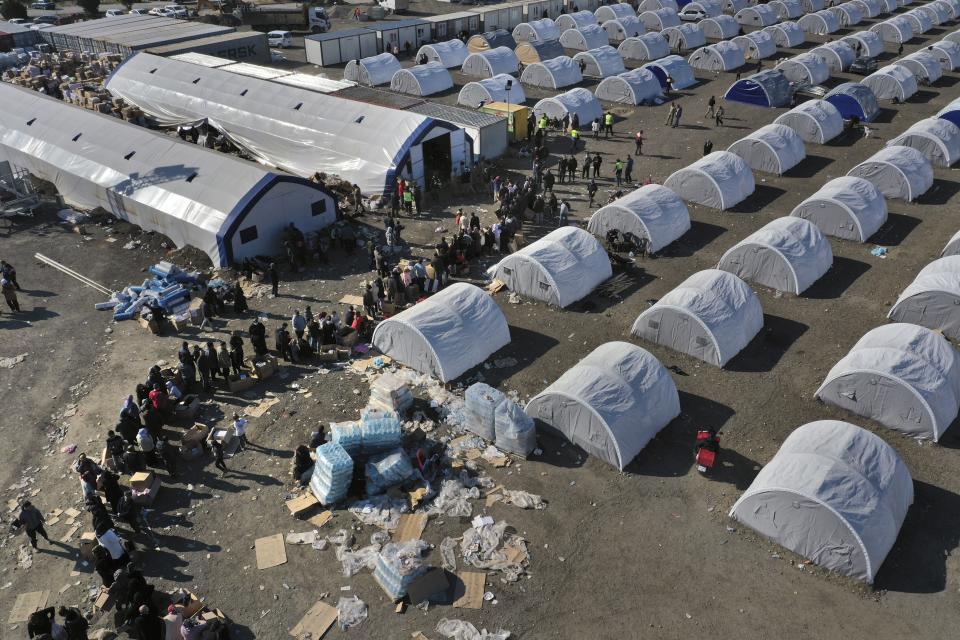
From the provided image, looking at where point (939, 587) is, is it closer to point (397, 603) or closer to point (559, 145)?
point (397, 603)

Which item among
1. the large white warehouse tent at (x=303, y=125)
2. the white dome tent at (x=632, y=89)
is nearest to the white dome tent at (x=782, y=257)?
the large white warehouse tent at (x=303, y=125)

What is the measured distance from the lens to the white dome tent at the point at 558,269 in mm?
21359

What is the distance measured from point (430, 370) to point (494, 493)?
4383 mm

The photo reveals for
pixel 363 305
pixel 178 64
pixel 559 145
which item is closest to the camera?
pixel 363 305

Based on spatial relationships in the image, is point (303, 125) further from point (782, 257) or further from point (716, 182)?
point (782, 257)

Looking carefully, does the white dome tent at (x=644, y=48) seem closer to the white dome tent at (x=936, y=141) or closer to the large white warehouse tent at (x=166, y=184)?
the white dome tent at (x=936, y=141)

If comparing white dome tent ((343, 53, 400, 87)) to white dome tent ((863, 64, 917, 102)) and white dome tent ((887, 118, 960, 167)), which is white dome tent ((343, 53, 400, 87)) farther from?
white dome tent ((887, 118, 960, 167))

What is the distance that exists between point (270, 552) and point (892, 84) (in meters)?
42.6

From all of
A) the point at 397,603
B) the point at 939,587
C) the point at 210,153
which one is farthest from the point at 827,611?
the point at 210,153

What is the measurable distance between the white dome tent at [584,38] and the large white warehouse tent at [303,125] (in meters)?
26.3

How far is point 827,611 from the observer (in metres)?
12.5

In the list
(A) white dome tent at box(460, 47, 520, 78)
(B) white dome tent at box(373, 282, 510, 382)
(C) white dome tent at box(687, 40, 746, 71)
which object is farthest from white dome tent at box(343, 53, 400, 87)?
(B) white dome tent at box(373, 282, 510, 382)

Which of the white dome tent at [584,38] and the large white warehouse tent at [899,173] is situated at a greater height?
the white dome tent at [584,38]

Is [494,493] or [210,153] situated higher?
[210,153]
